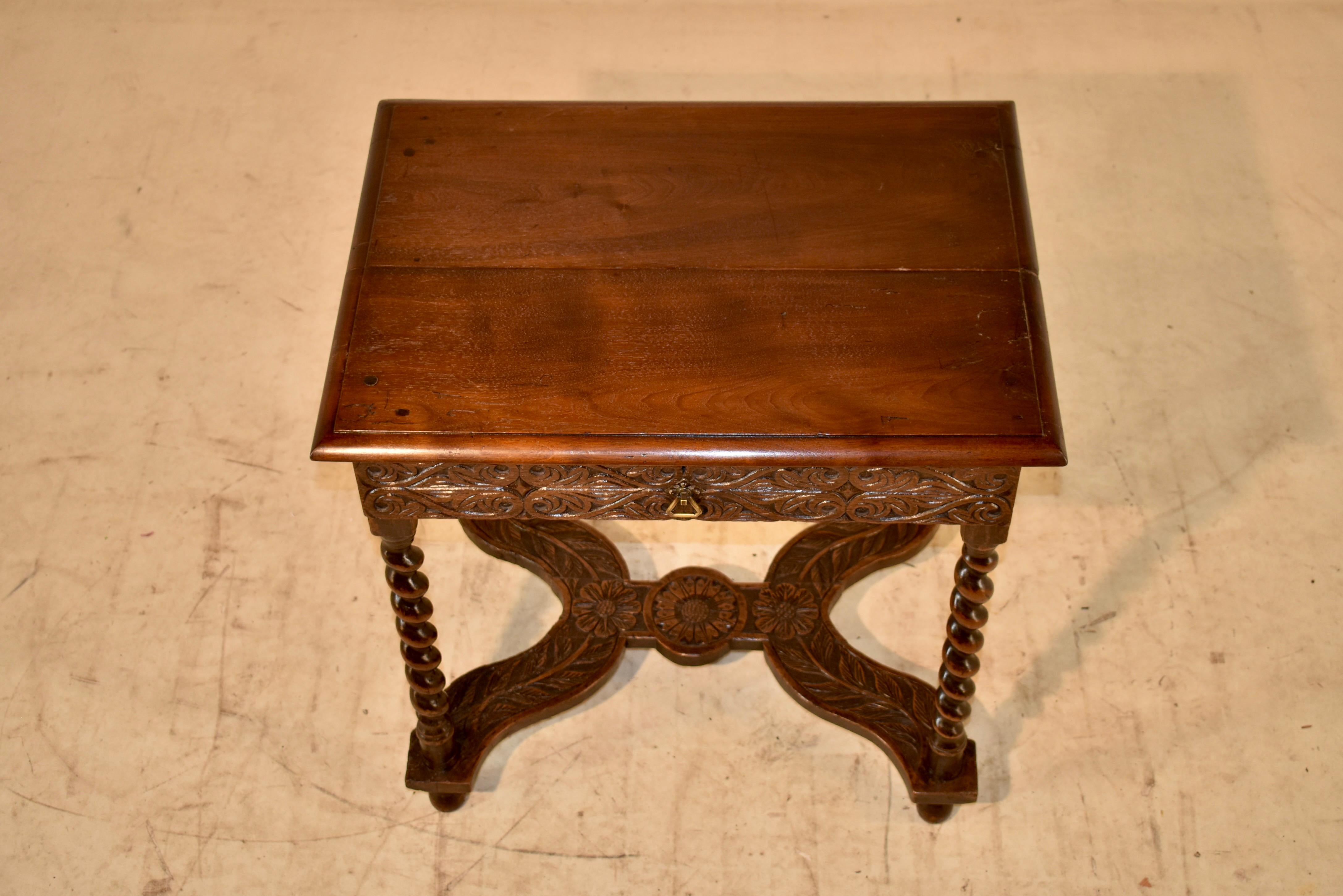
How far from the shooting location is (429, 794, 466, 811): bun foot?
357 cm

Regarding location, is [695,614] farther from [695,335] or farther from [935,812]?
[695,335]

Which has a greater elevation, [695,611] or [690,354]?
[690,354]

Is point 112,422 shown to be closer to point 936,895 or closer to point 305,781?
point 305,781

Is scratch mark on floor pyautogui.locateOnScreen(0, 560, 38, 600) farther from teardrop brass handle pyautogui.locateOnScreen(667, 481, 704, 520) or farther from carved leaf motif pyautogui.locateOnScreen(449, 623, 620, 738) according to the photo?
teardrop brass handle pyautogui.locateOnScreen(667, 481, 704, 520)

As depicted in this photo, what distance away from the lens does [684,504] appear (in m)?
2.93

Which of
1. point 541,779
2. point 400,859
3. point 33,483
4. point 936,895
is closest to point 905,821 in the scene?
point 936,895

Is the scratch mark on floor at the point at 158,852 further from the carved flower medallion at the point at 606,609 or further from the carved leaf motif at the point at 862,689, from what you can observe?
the carved leaf motif at the point at 862,689

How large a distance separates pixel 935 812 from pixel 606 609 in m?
0.91

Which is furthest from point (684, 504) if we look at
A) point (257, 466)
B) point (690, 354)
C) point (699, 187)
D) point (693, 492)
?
point (257, 466)

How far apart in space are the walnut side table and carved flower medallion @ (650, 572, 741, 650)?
1.61 feet

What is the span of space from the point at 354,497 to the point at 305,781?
2.60 ft

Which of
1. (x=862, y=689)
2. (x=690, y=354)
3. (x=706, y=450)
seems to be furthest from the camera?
(x=862, y=689)

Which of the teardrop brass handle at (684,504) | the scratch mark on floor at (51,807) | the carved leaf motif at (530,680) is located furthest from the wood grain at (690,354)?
the scratch mark on floor at (51,807)

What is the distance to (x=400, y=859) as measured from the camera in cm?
349
